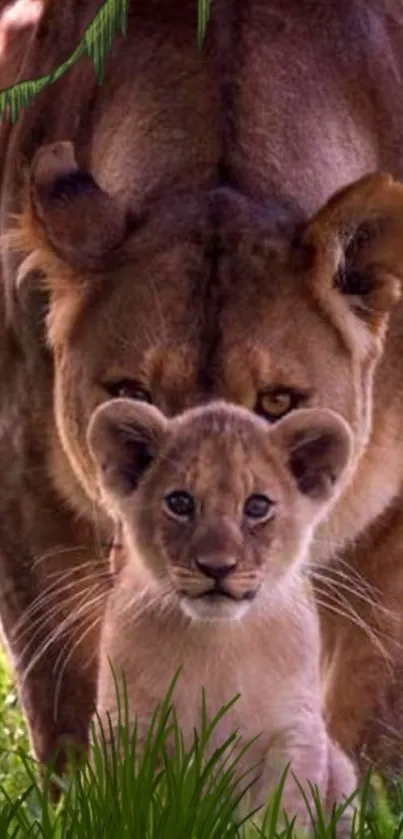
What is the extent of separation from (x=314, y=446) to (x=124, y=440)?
220 mm

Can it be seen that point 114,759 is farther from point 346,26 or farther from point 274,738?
point 346,26

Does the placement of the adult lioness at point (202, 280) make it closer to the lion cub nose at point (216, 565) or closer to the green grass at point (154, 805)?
the lion cub nose at point (216, 565)

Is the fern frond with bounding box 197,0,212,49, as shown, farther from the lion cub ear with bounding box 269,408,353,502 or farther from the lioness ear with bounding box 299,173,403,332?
the lion cub ear with bounding box 269,408,353,502

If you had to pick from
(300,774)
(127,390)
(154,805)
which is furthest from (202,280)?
(154,805)

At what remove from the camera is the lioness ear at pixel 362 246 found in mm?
4355

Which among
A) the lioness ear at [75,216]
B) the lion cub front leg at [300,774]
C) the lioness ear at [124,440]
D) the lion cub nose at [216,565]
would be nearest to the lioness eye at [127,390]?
the lioness ear at [124,440]

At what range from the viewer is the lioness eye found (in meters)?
4.27

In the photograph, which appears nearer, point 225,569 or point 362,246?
point 225,569

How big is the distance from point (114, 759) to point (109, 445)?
1.65ft

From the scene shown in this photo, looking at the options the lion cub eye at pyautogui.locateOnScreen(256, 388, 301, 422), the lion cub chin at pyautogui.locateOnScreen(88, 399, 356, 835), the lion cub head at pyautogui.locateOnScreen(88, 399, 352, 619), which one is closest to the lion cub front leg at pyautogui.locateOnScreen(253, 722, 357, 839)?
the lion cub chin at pyautogui.locateOnScreen(88, 399, 356, 835)

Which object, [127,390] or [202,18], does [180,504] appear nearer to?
[127,390]

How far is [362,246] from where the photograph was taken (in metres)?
4.44

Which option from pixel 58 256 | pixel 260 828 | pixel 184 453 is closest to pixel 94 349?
pixel 58 256

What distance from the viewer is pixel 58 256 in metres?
4.52
